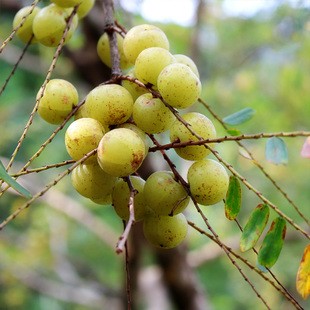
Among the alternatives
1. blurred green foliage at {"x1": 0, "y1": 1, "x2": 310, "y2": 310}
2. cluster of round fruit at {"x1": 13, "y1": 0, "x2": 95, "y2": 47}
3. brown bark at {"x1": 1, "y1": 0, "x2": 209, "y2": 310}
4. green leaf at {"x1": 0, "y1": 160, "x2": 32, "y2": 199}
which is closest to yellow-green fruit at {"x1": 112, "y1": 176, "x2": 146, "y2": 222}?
green leaf at {"x1": 0, "y1": 160, "x2": 32, "y2": 199}

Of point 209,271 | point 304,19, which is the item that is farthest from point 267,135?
point 209,271

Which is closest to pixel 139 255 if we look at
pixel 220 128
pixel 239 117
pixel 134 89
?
pixel 220 128

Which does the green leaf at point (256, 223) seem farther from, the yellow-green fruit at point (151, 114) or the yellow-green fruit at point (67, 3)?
the yellow-green fruit at point (67, 3)

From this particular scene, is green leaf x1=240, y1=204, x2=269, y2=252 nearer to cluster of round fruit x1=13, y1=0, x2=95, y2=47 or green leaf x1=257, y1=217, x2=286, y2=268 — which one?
green leaf x1=257, y1=217, x2=286, y2=268

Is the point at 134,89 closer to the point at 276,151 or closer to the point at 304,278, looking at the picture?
the point at 276,151

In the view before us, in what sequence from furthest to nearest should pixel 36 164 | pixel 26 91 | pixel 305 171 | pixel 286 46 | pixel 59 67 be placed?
pixel 26 91, pixel 36 164, pixel 305 171, pixel 59 67, pixel 286 46

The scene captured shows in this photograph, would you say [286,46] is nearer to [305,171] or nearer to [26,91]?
[305,171]
